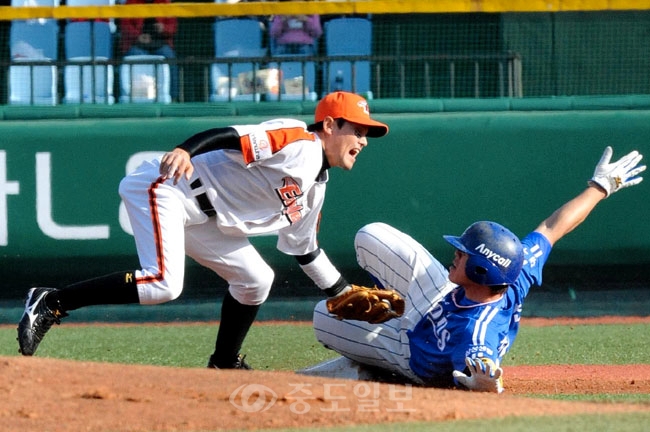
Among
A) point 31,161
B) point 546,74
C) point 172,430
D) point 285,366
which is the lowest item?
point 285,366

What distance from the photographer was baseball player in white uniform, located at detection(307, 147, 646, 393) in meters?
4.29

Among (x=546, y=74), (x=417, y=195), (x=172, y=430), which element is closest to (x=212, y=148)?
(x=172, y=430)

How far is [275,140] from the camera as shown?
4707 mm

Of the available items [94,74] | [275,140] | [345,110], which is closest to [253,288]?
[275,140]

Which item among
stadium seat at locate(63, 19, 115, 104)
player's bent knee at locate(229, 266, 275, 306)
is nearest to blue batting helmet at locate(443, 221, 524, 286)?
player's bent knee at locate(229, 266, 275, 306)

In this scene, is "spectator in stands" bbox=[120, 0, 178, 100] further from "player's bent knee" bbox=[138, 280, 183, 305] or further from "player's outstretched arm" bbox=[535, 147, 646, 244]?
"player's outstretched arm" bbox=[535, 147, 646, 244]

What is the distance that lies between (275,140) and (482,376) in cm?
136

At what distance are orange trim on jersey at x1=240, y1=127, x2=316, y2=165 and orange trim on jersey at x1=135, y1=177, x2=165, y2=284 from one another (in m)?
0.39

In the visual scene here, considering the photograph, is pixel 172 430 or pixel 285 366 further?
pixel 285 366

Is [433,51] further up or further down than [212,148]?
further up

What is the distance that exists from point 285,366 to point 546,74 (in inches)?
136

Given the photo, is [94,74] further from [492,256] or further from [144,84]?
[492,256]

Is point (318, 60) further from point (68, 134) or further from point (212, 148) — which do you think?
point (212, 148)

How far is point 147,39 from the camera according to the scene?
26.6 ft
